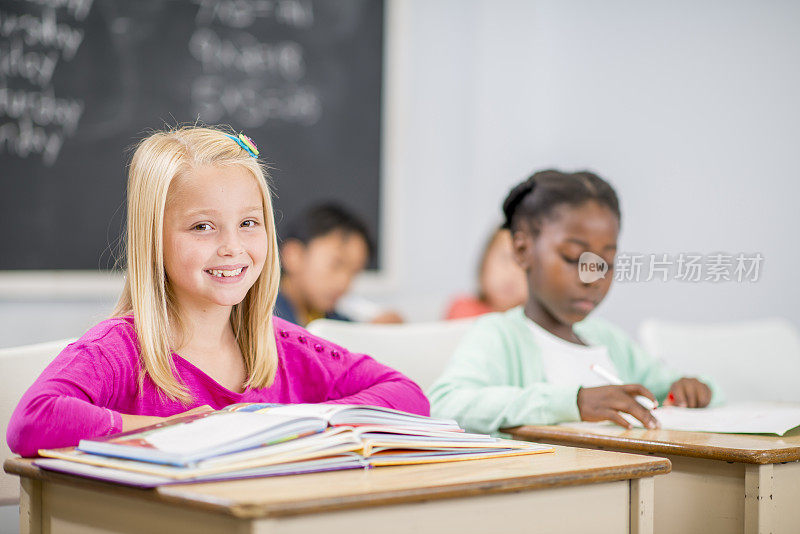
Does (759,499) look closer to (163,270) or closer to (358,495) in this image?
(358,495)

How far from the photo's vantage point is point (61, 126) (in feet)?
9.52

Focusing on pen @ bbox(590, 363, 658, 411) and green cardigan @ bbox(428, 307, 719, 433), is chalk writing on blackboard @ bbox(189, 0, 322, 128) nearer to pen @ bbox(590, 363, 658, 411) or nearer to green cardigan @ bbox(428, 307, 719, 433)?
green cardigan @ bbox(428, 307, 719, 433)

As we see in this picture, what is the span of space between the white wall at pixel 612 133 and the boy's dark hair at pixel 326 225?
351 mm

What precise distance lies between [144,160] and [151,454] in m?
0.54

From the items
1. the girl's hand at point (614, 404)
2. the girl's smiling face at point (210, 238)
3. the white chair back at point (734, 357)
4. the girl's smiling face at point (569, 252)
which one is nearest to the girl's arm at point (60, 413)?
the girl's smiling face at point (210, 238)

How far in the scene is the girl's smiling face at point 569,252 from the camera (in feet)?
5.24

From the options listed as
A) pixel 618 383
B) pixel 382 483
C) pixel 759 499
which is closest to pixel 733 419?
pixel 618 383

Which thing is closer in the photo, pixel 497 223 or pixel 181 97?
pixel 181 97

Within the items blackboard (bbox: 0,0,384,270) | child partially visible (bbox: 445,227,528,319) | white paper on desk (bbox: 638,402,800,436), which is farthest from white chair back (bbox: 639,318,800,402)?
blackboard (bbox: 0,0,384,270)

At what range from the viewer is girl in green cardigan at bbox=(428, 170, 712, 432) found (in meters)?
1.58

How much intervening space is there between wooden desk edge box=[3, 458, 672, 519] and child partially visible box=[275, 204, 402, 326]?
194 centimetres

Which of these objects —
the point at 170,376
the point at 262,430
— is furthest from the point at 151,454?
the point at 170,376

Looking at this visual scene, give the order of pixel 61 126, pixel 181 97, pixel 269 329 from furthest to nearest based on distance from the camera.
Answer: pixel 181 97 < pixel 61 126 < pixel 269 329

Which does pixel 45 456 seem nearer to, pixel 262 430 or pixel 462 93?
pixel 262 430
